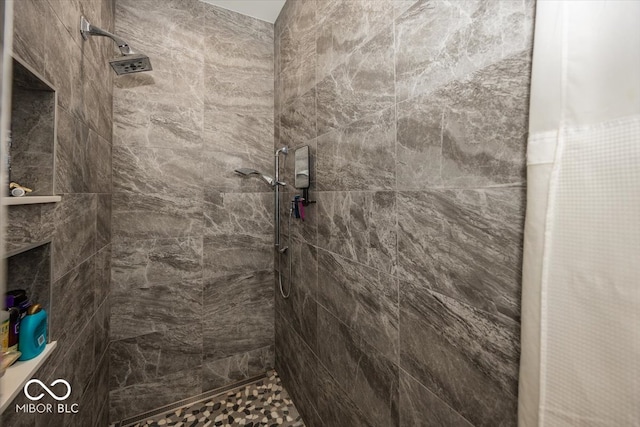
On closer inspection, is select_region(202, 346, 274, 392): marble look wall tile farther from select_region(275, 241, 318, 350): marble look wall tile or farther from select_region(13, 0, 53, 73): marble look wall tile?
select_region(13, 0, 53, 73): marble look wall tile

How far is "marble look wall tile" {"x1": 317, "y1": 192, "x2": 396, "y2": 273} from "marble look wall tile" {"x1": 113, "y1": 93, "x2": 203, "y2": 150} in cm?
107

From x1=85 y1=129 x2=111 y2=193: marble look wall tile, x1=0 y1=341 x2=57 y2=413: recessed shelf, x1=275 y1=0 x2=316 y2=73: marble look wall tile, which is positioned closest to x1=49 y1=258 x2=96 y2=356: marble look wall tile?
x1=0 y1=341 x2=57 y2=413: recessed shelf

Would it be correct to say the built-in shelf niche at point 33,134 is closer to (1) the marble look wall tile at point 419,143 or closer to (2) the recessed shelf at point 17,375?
(2) the recessed shelf at point 17,375

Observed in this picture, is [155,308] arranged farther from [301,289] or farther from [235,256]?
[301,289]

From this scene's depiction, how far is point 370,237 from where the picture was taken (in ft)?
3.64

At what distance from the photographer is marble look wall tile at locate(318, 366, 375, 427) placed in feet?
3.94

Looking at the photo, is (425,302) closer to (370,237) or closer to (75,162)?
(370,237)

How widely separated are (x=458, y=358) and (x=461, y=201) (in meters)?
0.44

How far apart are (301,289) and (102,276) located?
110 cm

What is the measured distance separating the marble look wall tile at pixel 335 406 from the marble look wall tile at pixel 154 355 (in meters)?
0.95

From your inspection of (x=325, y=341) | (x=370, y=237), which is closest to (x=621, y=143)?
(x=370, y=237)

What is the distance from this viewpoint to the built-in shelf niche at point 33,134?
2.73 feet

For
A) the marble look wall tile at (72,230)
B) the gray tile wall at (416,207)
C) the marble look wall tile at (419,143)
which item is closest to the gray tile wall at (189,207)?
the marble look wall tile at (72,230)

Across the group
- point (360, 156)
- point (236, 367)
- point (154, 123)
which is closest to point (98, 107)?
point (154, 123)
